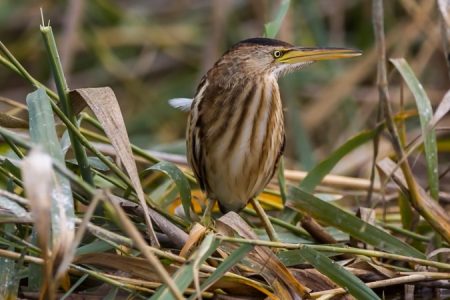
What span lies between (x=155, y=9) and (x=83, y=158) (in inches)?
127

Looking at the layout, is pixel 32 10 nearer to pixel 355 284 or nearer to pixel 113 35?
pixel 113 35

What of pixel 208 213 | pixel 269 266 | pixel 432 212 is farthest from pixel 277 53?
pixel 269 266

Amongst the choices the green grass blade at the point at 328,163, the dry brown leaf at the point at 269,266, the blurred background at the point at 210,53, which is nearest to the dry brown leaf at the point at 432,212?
the green grass blade at the point at 328,163

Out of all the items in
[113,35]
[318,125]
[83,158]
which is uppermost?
[83,158]

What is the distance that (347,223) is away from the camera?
245 centimetres

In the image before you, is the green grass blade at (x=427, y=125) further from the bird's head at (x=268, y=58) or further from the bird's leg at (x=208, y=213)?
the bird's leg at (x=208, y=213)

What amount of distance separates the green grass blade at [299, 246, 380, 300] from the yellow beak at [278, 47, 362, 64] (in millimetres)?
550

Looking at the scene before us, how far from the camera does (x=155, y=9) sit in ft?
17.5

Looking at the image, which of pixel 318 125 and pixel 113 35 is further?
pixel 113 35

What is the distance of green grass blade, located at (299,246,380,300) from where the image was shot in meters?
2.10

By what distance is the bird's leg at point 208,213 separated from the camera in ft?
8.21

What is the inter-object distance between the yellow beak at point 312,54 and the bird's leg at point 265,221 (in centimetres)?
34

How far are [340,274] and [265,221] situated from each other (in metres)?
0.41

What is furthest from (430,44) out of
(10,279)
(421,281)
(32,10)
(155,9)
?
(10,279)
